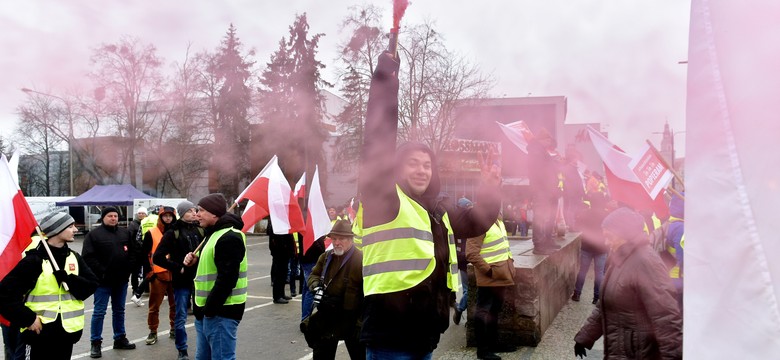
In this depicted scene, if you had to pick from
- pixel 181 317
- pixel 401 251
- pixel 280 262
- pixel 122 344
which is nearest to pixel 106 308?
pixel 122 344

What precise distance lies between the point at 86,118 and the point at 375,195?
16.9 feet

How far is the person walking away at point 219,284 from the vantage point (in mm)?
4062

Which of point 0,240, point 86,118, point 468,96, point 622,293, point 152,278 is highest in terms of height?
point 468,96

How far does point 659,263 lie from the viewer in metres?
3.38

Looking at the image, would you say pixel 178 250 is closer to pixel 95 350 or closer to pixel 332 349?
pixel 95 350

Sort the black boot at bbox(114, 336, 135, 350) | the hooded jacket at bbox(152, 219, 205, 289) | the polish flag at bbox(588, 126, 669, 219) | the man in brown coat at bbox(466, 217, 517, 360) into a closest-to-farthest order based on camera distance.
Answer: the polish flag at bbox(588, 126, 669, 219)
the man in brown coat at bbox(466, 217, 517, 360)
the hooded jacket at bbox(152, 219, 205, 289)
the black boot at bbox(114, 336, 135, 350)

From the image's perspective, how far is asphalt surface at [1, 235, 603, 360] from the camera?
5.66 m

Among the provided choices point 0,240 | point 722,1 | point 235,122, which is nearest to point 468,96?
point 235,122

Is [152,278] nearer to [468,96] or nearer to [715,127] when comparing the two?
[715,127]

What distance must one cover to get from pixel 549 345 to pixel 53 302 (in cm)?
483

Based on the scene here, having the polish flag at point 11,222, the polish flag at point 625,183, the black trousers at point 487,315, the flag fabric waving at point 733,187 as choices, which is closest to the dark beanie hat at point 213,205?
the polish flag at point 11,222

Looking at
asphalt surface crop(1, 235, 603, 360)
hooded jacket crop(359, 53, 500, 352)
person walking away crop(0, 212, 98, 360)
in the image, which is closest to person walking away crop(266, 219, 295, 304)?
asphalt surface crop(1, 235, 603, 360)

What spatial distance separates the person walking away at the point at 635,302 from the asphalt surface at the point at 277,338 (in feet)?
6.88

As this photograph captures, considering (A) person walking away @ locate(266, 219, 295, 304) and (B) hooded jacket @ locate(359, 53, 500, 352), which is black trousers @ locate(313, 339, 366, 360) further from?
(A) person walking away @ locate(266, 219, 295, 304)
